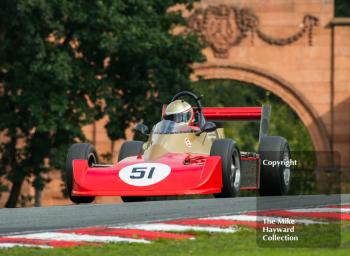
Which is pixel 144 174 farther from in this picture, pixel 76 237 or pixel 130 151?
pixel 76 237

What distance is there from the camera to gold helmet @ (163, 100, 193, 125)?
2147cm

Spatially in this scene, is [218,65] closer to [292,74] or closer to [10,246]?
[292,74]

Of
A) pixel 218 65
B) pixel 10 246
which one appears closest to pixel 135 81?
pixel 218 65

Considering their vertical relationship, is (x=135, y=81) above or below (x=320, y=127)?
above

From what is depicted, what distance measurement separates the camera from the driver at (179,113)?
70.4 ft

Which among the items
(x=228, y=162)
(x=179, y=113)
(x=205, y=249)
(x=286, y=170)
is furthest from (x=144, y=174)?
Result: (x=205, y=249)

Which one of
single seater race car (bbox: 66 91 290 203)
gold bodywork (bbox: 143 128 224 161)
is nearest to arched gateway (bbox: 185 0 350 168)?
single seater race car (bbox: 66 91 290 203)

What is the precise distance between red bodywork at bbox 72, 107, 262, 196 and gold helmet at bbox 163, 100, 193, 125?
91 cm

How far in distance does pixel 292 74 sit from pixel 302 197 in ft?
87.5

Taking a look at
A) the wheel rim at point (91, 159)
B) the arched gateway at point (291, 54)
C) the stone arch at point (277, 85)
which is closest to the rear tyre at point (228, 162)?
the wheel rim at point (91, 159)

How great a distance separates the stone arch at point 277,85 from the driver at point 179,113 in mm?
25112

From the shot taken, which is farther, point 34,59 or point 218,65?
point 218,65

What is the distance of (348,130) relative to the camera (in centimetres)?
4784

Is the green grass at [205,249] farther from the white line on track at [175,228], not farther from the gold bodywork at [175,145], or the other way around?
the gold bodywork at [175,145]
